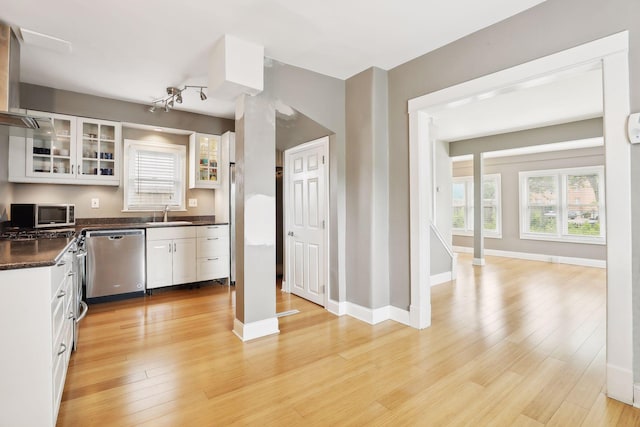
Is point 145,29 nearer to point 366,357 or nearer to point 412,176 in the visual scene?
point 412,176

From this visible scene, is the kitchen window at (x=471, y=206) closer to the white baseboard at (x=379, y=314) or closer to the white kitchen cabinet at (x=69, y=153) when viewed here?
the white baseboard at (x=379, y=314)

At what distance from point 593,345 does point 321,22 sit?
11.6ft

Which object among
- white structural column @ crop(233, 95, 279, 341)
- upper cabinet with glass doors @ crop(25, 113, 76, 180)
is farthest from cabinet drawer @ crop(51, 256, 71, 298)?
upper cabinet with glass doors @ crop(25, 113, 76, 180)

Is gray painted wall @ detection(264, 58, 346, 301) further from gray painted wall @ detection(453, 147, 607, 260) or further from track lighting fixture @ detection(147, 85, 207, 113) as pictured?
gray painted wall @ detection(453, 147, 607, 260)

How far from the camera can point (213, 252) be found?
15.1ft

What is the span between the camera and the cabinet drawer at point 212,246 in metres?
4.50

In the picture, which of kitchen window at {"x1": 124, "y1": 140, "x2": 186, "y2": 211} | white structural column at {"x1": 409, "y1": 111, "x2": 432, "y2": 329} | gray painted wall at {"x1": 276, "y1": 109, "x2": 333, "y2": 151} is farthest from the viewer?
kitchen window at {"x1": 124, "y1": 140, "x2": 186, "y2": 211}

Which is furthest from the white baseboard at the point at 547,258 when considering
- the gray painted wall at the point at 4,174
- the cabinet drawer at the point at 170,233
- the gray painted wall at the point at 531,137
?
the gray painted wall at the point at 4,174

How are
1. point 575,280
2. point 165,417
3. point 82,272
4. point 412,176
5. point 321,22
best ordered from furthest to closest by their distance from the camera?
point 575,280 → point 82,272 → point 412,176 → point 321,22 → point 165,417

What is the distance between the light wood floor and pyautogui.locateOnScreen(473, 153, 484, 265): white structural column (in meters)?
2.69

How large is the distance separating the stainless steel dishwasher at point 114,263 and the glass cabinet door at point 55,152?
87 centimetres

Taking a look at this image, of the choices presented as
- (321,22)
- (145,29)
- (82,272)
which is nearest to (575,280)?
(321,22)

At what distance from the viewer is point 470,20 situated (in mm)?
2443

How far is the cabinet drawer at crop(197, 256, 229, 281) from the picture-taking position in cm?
451
